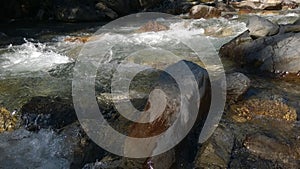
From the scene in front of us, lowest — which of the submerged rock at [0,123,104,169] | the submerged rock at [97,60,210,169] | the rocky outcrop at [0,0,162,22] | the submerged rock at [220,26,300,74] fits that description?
the rocky outcrop at [0,0,162,22]

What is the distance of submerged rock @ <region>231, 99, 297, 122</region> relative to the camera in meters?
4.25

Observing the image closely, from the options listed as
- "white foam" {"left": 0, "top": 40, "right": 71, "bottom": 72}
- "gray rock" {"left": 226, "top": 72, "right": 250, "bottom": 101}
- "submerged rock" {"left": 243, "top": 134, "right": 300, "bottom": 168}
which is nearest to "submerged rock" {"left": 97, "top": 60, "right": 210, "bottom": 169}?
"submerged rock" {"left": 243, "top": 134, "right": 300, "bottom": 168}

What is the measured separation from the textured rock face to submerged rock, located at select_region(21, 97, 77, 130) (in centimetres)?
942

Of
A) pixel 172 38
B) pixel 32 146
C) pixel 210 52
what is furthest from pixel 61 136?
pixel 172 38

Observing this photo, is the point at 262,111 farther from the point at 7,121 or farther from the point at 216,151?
the point at 7,121

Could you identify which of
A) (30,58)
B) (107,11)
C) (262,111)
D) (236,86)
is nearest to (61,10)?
(107,11)

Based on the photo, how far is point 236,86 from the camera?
15.6ft

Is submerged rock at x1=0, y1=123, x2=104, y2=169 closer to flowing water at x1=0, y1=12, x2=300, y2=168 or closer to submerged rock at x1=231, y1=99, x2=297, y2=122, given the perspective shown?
flowing water at x1=0, y1=12, x2=300, y2=168

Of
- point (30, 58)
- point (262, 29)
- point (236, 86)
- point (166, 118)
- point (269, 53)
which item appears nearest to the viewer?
point (166, 118)

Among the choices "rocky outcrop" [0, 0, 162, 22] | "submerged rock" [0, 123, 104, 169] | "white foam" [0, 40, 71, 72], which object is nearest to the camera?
"submerged rock" [0, 123, 104, 169]

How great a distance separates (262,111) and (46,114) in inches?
108

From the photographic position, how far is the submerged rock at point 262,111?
425cm

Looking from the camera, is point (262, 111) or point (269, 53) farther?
point (269, 53)

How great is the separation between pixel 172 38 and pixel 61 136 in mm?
5587
